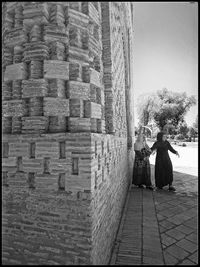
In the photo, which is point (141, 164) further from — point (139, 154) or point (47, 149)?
point (47, 149)

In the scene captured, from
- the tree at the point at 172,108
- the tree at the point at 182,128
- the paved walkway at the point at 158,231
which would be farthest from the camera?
the tree at the point at 182,128

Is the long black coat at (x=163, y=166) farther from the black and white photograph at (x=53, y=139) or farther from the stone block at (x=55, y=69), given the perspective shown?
the stone block at (x=55, y=69)

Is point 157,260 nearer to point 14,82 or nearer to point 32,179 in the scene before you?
point 32,179

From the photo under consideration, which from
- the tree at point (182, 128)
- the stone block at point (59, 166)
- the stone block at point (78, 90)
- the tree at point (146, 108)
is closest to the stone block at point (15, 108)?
the stone block at point (78, 90)

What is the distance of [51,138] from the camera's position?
2.07 meters

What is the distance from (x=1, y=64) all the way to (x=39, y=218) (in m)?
1.68

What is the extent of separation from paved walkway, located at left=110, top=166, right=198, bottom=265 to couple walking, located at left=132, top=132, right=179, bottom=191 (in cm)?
63

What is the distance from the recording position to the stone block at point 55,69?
2164mm

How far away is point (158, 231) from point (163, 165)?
2.94 meters

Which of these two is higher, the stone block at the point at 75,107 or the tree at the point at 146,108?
the tree at the point at 146,108

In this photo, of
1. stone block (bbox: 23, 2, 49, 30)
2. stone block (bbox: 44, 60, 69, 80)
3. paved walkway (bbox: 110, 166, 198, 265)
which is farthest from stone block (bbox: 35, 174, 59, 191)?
stone block (bbox: 23, 2, 49, 30)

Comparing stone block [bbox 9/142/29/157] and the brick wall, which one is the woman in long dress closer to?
the brick wall

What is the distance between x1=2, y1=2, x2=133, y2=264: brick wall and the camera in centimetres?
200

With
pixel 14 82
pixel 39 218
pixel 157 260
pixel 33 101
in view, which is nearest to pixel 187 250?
pixel 157 260
